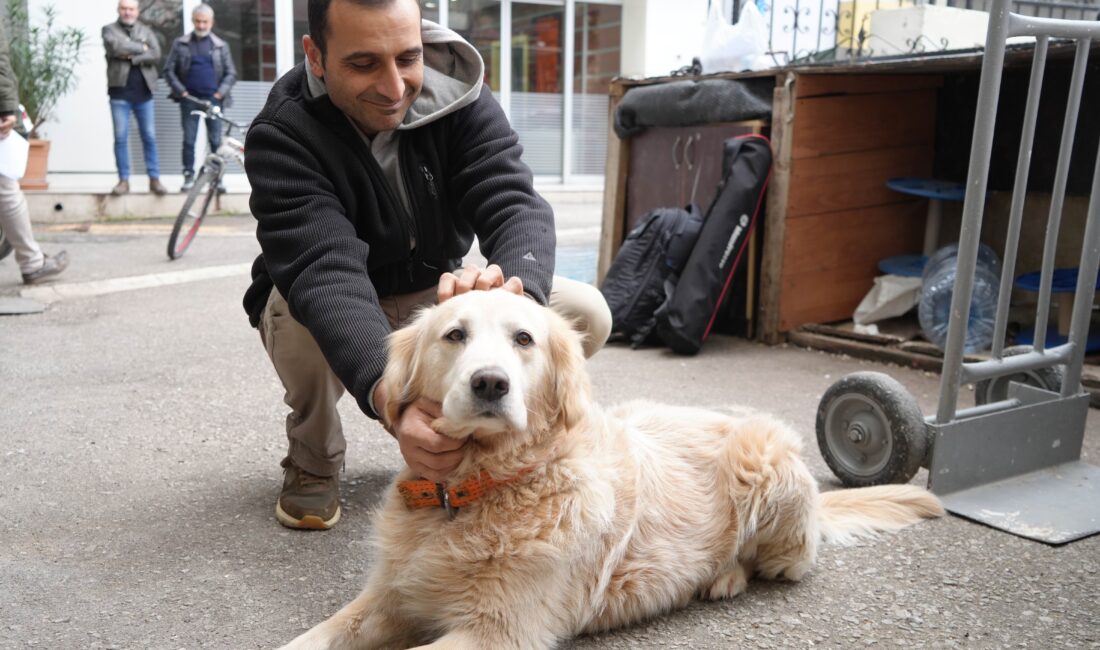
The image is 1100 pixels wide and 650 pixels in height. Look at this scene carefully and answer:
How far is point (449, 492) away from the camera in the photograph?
1.96 m

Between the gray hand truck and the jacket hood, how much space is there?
4.80ft

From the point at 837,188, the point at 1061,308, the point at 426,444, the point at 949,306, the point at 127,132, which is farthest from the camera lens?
the point at 127,132

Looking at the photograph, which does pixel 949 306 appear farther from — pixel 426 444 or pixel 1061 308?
pixel 426 444

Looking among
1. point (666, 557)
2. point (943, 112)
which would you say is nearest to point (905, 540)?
point (666, 557)

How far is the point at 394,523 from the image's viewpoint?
2.04m

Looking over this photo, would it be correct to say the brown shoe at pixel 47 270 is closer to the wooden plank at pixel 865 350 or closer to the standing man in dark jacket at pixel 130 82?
the standing man in dark jacket at pixel 130 82

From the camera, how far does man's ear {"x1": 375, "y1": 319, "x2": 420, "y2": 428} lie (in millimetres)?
1952

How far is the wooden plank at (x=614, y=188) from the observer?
19.2 feet

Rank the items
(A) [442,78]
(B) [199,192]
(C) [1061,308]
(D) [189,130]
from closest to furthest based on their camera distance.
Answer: (A) [442,78] < (C) [1061,308] < (B) [199,192] < (D) [189,130]

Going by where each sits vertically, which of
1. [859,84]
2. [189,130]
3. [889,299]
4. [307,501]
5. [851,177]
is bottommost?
[307,501]

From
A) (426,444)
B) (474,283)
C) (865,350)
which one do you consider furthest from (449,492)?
(865,350)

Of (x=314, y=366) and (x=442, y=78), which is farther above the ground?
(x=442, y=78)

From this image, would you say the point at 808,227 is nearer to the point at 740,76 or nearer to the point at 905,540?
the point at 740,76

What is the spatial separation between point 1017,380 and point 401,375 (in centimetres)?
241
